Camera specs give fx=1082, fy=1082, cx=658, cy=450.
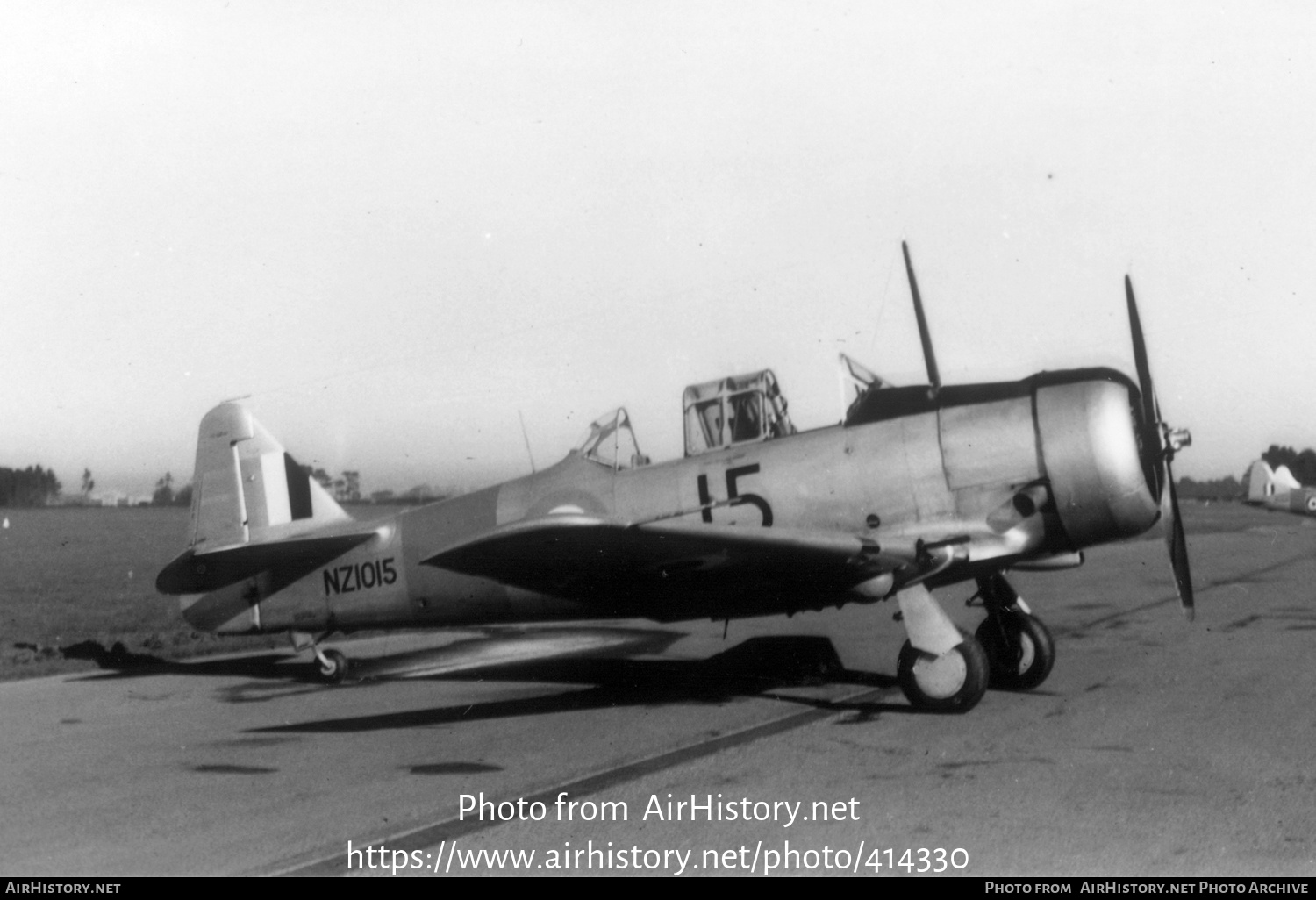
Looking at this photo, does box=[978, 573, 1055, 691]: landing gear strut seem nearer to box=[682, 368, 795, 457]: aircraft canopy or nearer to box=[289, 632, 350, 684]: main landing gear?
box=[682, 368, 795, 457]: aircraft canopy

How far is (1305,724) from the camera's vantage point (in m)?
6.62

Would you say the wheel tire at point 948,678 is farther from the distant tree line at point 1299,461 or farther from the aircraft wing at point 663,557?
the distant tree line at point 1299,461

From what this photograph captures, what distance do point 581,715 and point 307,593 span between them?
3365 mm

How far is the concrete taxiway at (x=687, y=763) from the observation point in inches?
178

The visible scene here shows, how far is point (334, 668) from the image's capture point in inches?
409

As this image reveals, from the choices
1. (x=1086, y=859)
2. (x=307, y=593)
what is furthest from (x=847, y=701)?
(x=307, y=593)

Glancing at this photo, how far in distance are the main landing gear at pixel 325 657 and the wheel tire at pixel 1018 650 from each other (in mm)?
5949

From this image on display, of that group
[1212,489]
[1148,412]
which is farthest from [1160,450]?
[1212,489]

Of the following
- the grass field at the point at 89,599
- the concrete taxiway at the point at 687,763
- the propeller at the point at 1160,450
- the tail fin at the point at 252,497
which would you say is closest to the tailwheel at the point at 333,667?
the concrete taxiway at the point at 687,763

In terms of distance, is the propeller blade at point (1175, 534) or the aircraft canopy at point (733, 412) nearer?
the propeller blade at point (1175, 534)

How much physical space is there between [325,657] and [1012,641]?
20.7 feet

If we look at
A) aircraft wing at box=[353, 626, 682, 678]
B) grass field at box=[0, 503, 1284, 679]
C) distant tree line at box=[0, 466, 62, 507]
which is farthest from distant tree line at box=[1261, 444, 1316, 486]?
distant tree line at box=[0, 466, 62, 507]

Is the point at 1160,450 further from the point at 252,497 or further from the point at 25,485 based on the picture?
the point at 25,485

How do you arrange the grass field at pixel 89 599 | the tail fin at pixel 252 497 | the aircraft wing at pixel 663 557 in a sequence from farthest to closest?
the grass field at pixel 89 599 → the tail fin at pixel 252 497 → the aircraft wing at pixel 663 557
